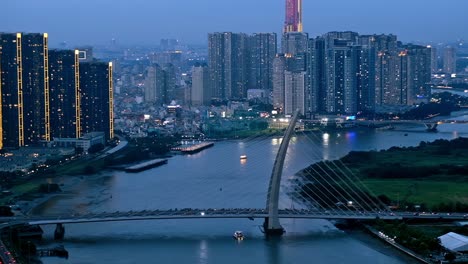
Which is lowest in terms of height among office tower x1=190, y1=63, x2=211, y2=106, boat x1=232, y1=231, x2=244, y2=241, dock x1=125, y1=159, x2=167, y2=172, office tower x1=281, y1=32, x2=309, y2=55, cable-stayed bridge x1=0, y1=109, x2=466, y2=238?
dock x1=125, y1=159, x2=167, y2=172

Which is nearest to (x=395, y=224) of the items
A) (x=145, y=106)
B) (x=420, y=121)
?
(x=420, y=121)

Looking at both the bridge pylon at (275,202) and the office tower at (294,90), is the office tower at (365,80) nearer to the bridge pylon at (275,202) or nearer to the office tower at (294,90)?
the office tower at (294,90)

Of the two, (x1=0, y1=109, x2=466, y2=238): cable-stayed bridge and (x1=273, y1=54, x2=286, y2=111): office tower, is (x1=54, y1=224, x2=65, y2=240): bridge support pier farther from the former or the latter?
(x1=273, y1=54, x2=286, y2=111): office tower

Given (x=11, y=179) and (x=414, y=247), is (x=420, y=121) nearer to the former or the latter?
(x=11, y=179)

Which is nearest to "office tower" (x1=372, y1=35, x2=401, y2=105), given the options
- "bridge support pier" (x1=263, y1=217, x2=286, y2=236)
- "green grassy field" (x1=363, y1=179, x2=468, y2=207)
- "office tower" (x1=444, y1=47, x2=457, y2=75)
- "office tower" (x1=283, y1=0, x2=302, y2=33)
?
"office tower" (x1=283, y1=0, x2=302, y2=33)

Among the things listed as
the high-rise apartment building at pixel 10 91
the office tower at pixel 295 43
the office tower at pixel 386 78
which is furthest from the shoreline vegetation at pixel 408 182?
the office tower at pixel 295 43

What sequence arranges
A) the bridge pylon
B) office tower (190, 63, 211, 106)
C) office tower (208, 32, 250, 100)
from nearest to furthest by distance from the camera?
the bridge pylon < office tower (190, 63, 211, 106) < office tower (208, 32, 250, 100)
